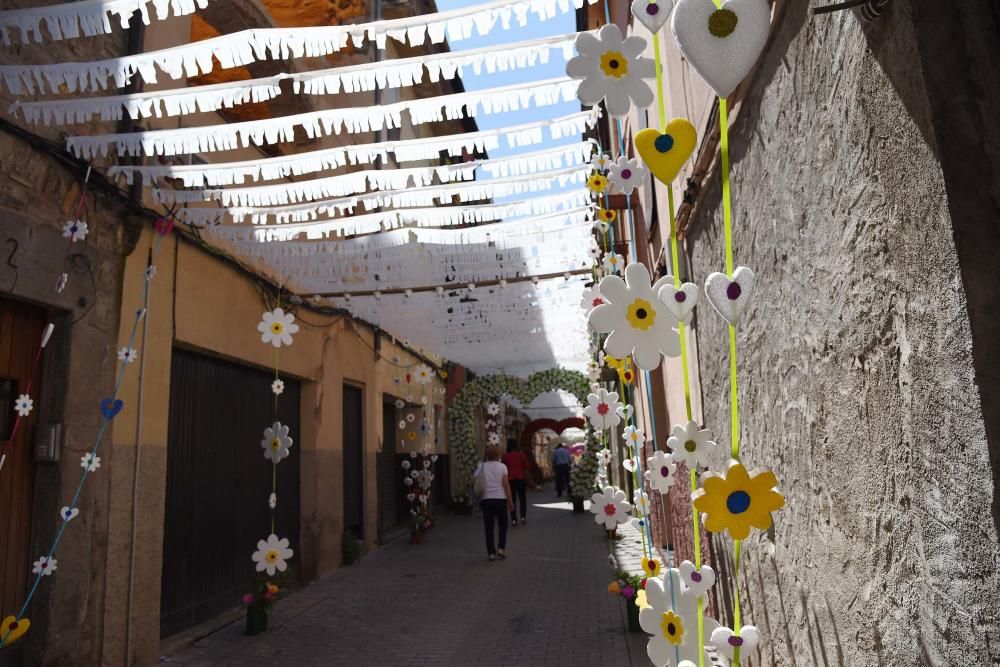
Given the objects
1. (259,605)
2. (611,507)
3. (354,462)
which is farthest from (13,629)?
(354,462)

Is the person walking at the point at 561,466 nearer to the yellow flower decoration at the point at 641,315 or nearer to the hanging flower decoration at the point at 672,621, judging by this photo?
the hanging flower decoration at the point at 672,621

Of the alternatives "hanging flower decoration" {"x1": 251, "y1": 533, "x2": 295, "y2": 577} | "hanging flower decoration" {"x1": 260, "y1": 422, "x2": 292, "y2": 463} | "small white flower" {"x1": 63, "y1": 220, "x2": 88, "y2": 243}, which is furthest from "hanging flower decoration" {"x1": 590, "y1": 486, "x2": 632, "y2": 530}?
"small white flower" {"x1": 63, "y1": 220, "x2": 88, "y2": 243}

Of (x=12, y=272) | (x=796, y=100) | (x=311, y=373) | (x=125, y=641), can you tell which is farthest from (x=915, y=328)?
(x=311, y=373)

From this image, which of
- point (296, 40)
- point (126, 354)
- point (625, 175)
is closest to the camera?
point (625, 175)

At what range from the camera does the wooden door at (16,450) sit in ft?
14.8

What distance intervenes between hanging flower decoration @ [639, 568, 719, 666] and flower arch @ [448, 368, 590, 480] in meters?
13.1

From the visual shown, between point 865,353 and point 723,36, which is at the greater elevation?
point 723,36

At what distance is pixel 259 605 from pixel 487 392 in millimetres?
9752

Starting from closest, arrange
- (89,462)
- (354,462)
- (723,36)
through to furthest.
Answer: (723,36) < (89,462) < (354,462)

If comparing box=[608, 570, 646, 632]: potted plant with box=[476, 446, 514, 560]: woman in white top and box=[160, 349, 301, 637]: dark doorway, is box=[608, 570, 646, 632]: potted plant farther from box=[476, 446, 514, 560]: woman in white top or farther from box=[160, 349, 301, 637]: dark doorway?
box=[476, 446, 514, 560]: woman in white top

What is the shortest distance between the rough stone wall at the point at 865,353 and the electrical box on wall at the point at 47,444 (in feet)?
14.4

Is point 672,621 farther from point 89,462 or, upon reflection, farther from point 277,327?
point 277,327

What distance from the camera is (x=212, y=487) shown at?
7082 millimetres

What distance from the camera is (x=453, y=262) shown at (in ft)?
24.1
